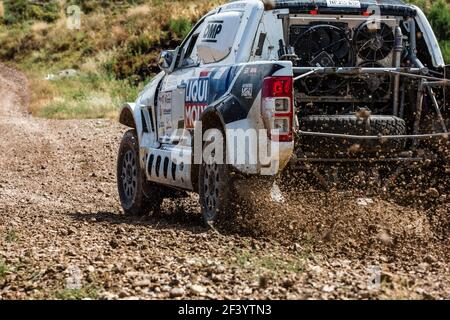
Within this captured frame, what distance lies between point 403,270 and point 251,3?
3120mm

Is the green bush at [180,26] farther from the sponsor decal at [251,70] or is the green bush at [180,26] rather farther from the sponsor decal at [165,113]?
the sponsor decal at [251,70]

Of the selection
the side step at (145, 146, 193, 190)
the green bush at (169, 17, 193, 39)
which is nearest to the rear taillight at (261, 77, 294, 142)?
the side step at (145, 146, 193, 190)

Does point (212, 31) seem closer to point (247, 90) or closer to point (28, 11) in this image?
point (247, 90)

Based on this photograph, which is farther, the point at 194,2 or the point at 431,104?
the point at 194,2

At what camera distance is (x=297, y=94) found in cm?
821

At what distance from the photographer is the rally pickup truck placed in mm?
7746

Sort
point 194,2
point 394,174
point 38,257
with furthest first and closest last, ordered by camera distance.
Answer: point 194,2, point 394,174, point 38,257

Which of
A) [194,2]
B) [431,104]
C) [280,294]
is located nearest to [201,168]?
[431,104]

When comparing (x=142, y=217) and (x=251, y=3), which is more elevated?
(x=251, y=3)

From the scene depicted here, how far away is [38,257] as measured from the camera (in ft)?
22.8

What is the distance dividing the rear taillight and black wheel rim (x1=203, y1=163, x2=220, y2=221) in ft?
2.73

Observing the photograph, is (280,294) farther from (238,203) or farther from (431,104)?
(431,104)

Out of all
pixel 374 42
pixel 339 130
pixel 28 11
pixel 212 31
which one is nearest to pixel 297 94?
pixel 339 130

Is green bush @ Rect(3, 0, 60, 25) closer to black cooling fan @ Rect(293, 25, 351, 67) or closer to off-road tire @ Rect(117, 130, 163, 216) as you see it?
off-road tire @ Rect(117, 130, 163, 216)
